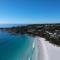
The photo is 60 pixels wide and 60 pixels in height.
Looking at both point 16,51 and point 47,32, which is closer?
point 16,51

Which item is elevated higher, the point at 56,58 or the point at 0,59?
the point at 56,58

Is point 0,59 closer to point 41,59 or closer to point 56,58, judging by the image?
point 41,59

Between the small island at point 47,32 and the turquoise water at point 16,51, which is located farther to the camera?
the small island at point 47,32

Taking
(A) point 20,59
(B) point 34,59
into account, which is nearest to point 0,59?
(A) point 20,59

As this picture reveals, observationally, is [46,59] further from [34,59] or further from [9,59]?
[9,59]

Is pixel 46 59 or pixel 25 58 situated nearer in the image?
pixel 46 59

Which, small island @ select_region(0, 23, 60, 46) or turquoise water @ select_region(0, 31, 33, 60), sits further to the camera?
small island @ select_region(0, 23, 60, 46)

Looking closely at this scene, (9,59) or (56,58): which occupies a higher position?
(56,58)

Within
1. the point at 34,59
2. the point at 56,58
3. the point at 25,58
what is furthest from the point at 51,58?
the point at 25,58

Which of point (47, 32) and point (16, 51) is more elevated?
point (16, 51)
